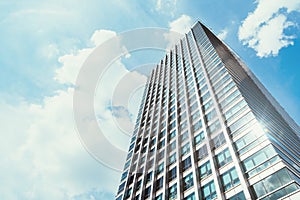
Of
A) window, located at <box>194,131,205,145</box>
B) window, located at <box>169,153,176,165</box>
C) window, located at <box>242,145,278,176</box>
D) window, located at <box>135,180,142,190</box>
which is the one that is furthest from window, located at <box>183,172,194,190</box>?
window, located at <box>135,180,142,190</box>

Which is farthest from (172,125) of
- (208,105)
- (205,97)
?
(208,105)

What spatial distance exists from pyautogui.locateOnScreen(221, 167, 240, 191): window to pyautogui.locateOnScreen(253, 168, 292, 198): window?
2.47 m

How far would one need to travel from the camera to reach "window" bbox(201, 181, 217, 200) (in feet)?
78.0

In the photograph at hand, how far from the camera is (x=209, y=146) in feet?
95.3

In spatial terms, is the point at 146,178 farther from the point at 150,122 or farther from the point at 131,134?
the point at 131,134

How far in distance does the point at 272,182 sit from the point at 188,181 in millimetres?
11062

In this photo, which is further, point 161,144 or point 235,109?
point 161,144

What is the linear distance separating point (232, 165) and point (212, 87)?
18.2 m

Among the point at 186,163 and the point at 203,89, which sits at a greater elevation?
the point at 203,89

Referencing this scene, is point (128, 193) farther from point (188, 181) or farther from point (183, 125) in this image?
point (183, 125)

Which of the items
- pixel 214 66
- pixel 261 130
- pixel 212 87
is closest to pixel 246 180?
pixel 261 130

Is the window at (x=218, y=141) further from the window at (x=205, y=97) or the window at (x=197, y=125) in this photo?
the window at (x=205, y=97)

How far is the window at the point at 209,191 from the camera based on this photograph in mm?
23766

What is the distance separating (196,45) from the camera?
214ft
